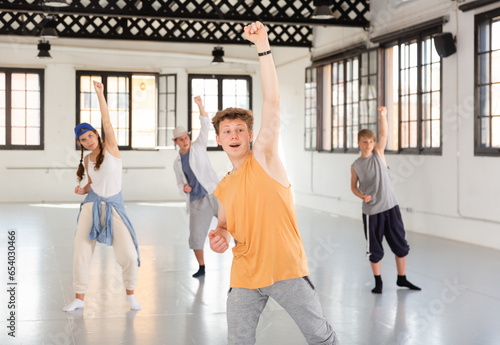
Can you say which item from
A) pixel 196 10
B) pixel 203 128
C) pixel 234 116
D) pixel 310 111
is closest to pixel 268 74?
pixel 234 116

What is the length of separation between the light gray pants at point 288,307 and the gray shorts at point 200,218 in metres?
3.80

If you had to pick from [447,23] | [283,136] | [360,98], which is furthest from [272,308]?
[283,136]

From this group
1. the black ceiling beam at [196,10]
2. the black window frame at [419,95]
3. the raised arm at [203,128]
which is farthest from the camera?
the black ceiling beam at [196,10]

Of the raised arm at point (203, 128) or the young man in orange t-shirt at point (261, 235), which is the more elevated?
the raised arm at point (203, 128)

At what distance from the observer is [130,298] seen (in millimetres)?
5191

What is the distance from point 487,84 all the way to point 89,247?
5835 mm

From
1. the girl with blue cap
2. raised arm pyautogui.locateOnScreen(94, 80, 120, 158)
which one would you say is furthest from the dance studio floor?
raised arm pyautogui.locateOnScreen(94, 80, 120, 158)

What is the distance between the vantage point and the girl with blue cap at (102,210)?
4.98 m

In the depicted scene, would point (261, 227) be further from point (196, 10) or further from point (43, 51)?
point (43, 51)

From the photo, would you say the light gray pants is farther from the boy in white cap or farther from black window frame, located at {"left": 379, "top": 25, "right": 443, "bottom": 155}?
black window frame, located at {"left": 379, "top": 25, "right": 443, "bottom": 155}

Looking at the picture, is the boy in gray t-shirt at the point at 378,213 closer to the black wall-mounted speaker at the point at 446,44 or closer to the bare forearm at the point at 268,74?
the bare forearm at the point at 268,74

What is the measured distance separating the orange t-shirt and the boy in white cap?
3.78 metres

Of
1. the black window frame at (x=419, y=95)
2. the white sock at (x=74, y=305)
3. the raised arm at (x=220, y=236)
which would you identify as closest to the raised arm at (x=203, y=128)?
the white sock at (x=74, y=305)

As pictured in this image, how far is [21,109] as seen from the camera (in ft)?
52.2
